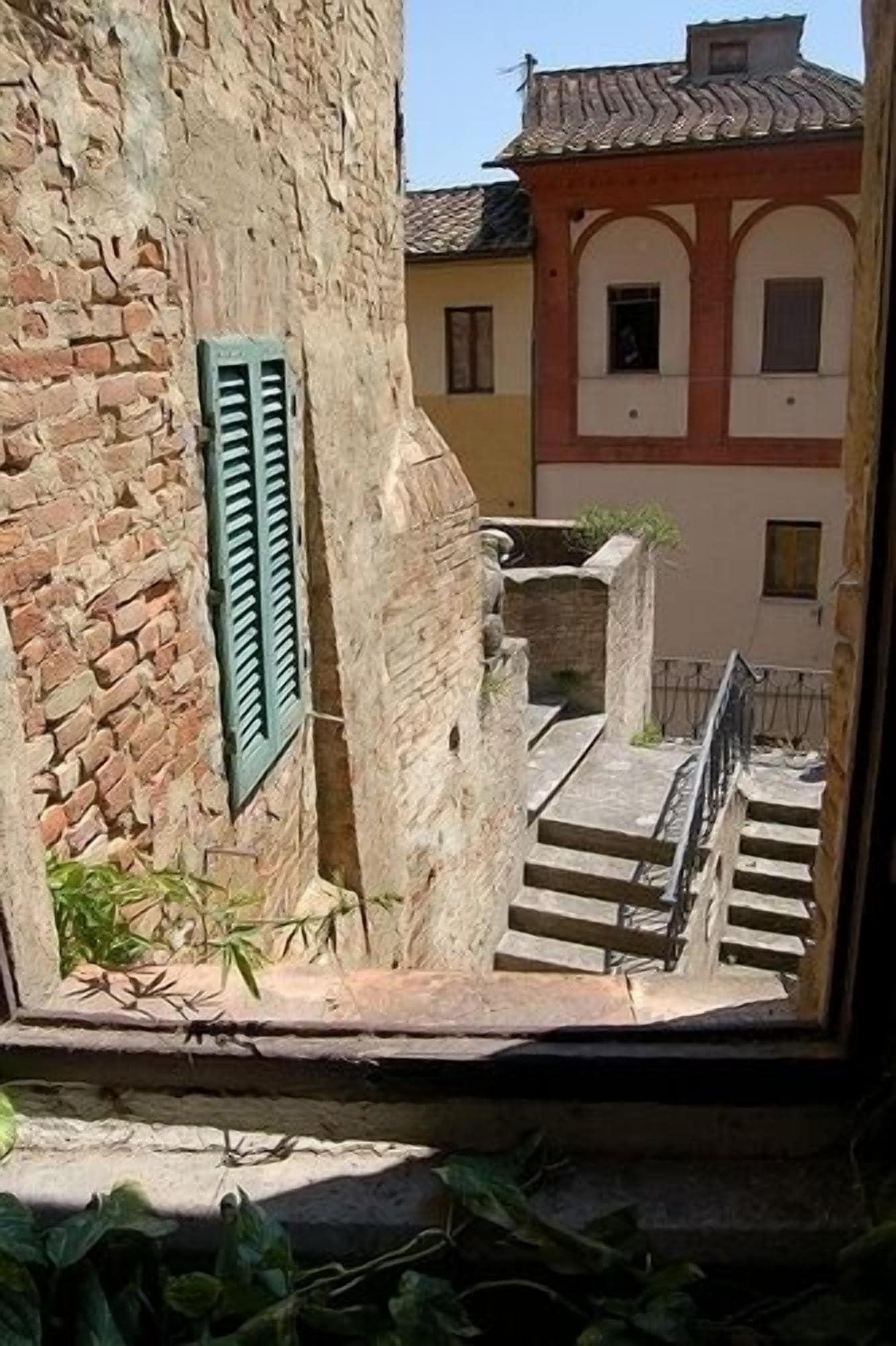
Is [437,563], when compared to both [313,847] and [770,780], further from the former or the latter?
[770,780]

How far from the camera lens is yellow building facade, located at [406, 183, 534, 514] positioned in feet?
51.9

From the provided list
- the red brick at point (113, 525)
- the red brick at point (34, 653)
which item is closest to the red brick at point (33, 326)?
the red brick at point (113, 525)

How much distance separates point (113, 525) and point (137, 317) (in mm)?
556

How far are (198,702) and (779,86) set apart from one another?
52.2ft

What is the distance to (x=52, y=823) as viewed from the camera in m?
2.62

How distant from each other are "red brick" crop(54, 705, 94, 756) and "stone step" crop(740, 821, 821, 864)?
7275 millimetres

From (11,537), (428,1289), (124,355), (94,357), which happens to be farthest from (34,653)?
(428,1289)

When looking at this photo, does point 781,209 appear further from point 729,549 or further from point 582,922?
point 582,922

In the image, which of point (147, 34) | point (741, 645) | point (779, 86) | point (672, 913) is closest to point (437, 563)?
point (672, 913)

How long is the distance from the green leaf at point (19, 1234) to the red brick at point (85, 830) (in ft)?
3.42

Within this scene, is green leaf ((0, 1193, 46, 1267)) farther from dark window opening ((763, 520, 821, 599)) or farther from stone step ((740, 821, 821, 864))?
dark window opening ((763, 520, 821, 599))

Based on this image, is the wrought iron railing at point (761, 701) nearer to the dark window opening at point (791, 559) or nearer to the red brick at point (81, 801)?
the dark window opening at point (791, 559)

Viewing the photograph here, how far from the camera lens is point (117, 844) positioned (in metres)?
2.92

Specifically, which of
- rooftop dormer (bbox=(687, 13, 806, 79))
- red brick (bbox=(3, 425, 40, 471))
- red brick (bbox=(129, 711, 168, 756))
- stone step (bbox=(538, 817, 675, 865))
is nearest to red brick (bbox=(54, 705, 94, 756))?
red brick (bbox=(129, 711, 168, 756))
